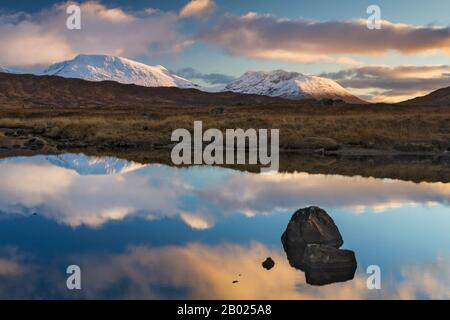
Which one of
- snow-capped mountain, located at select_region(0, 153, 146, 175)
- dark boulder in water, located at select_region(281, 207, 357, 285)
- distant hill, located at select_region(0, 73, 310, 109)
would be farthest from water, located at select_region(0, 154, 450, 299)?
distant hill, located at select_region(0, 73, 310, 109)

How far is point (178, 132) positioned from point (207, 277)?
114 ft

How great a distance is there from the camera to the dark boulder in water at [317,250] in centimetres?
1159

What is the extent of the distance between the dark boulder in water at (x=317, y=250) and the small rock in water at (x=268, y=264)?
438mm

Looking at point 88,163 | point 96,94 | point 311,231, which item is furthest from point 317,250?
point 96,94

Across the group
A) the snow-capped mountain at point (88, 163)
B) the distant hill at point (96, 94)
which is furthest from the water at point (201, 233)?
the distant hill at point (96, 94)

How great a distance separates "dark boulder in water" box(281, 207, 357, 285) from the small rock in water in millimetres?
438

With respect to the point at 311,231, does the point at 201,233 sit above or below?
below

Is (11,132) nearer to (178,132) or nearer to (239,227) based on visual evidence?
(178,132)

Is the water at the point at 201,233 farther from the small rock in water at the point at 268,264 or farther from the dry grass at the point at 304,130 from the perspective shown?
the dry grass at the point at 304,130

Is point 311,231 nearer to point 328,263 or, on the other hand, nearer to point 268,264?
point 328,263

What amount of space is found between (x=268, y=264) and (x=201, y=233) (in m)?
3.66

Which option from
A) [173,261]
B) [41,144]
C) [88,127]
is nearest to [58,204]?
[173,261]

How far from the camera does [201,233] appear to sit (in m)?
15.4

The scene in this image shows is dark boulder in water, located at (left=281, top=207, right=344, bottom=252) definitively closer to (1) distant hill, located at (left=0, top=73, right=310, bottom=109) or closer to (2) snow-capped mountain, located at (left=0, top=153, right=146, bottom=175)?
(2) snow-capped mountain, located at (left=0, top=153, right=146, bottom=175)
